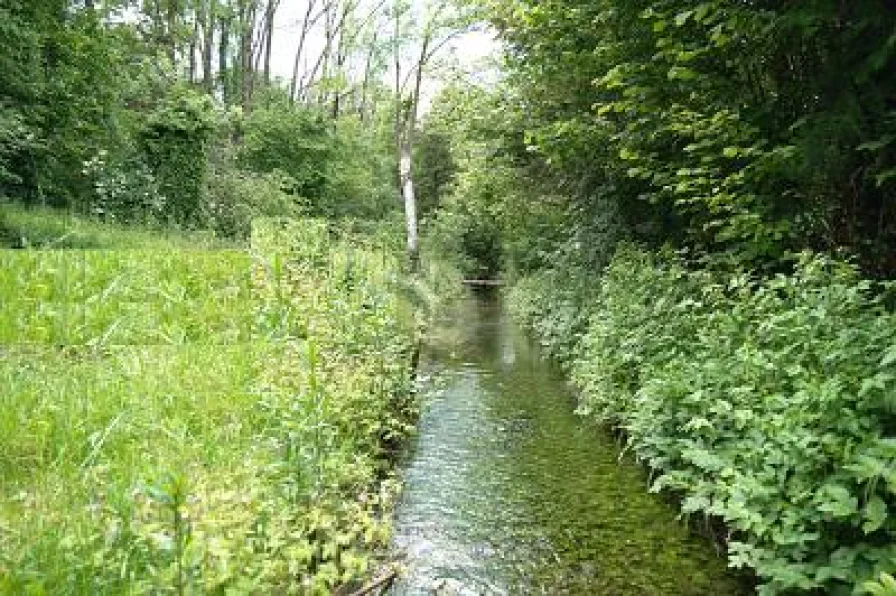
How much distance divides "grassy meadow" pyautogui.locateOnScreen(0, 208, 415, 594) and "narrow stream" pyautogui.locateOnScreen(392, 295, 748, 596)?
1.19ft

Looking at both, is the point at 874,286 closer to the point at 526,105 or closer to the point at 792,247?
the point at 792,247

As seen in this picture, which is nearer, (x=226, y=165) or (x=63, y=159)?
(x=63, y=159)

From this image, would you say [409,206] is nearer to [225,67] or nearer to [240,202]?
[240,202]

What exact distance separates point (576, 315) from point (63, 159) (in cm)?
1014

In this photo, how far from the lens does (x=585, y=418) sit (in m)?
7.06

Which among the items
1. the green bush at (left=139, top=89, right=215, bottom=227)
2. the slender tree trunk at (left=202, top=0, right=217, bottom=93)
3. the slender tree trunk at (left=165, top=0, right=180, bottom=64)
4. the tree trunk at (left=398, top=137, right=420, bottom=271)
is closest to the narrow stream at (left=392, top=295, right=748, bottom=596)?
the green bush at (left=139, top=89, right=215, bottom=227)

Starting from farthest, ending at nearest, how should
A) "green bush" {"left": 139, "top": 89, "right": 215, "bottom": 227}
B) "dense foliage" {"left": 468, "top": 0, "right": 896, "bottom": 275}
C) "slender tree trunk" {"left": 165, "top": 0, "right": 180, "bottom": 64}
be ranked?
"slender tree trunk" {"left": 165, "top": 0, "right": 180, "bottom": 64} → "green bush" {"left": 139, "top": 89, "right": 215, "bottom": 227} → "dense foliage" {"left": 468, "top": 0, "right": 896, "bottom": 275}

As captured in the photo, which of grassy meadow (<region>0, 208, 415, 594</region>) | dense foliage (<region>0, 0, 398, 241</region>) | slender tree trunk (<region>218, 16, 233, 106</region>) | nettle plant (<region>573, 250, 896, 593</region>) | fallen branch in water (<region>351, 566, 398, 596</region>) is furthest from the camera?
slender tree trunk (<region>218, 16, 233, 106</region>)

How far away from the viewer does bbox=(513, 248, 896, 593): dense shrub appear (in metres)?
2.70

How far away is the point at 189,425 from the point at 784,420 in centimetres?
306

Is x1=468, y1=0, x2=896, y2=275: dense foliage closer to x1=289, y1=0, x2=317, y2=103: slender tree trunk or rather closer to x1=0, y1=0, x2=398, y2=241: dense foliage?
x1=0, y1=0, x2=398, y2=241: dense foliage

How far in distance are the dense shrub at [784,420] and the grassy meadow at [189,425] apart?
1836 mm

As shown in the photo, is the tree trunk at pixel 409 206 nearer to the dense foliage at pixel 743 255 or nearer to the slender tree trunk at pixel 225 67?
the dense foliage at pixel 743 255

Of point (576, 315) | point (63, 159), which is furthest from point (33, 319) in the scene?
point (63, 159)
